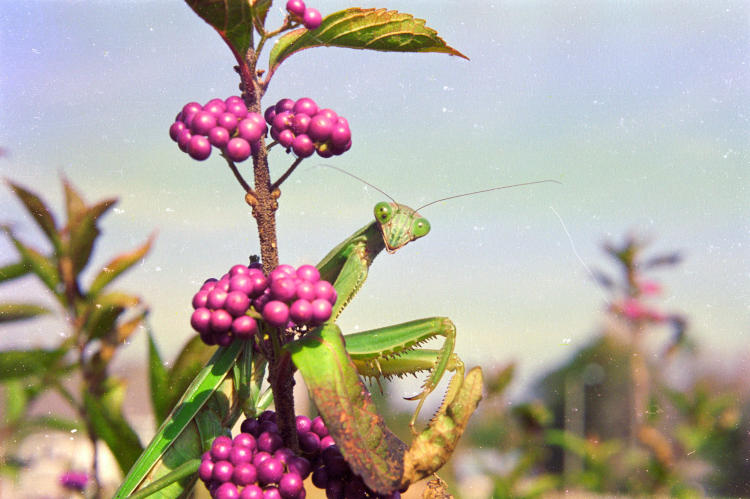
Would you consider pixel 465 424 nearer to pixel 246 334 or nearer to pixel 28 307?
pixel 246 334

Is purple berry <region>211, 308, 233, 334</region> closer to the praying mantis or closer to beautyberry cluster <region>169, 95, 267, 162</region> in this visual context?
the praying mantis

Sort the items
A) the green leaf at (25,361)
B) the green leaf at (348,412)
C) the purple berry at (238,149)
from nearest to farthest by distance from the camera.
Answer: the green leaf at (348,412) < the purple berry at (238,149) < the green leaf at (25,361)

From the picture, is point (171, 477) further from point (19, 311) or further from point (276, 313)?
point (19, 311)

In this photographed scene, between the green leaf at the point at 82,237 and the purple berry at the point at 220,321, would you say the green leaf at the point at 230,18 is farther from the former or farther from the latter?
the green leaf at the point at 82,237

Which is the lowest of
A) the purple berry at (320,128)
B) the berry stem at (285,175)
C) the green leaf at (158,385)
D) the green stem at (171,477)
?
the green leaf at (158,385)

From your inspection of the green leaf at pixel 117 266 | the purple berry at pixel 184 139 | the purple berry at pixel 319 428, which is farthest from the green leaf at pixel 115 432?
the purple berry at pixel 184 139

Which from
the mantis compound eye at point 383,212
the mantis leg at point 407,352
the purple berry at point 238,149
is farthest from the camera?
the mantis compound eye at point 383,212

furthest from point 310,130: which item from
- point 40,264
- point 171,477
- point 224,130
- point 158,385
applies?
point 40,264
